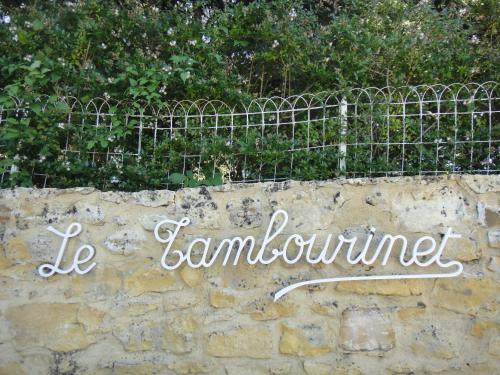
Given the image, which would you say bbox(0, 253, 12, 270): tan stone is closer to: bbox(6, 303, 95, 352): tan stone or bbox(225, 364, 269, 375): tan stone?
bbox(6, 303, 95, 352): tan stone

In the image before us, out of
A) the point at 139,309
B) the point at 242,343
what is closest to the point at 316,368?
the point at 242,343

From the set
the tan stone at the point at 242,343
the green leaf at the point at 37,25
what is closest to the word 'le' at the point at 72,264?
the tan stone at the point at 242,343

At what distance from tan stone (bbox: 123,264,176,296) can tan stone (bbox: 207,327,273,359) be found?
39 centimetres

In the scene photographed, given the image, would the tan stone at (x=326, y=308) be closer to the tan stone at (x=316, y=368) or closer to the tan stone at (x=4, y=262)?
the tan stone at (x=316, y=368)

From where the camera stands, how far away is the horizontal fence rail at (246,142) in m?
3.57

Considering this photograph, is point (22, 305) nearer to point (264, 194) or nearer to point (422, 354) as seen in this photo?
point (264, 194)

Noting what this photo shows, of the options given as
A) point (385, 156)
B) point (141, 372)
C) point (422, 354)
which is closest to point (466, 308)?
point (422, 354)

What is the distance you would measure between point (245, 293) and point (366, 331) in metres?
0.70

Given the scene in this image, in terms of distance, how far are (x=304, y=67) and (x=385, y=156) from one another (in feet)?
3.45

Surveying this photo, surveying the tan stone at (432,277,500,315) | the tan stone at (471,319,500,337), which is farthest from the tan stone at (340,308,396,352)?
the tan stone at (471,319,500,337)

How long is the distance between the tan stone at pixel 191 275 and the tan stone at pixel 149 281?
0.07m

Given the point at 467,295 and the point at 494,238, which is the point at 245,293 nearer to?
the point at 467,295

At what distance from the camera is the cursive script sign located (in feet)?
9.48

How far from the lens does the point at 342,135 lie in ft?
11.7
